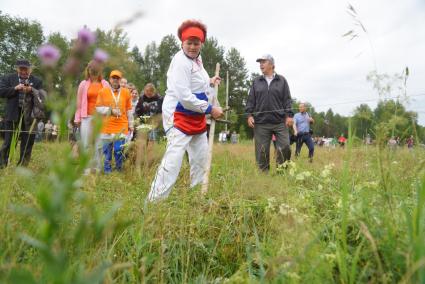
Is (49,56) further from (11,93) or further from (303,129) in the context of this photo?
(303,129)

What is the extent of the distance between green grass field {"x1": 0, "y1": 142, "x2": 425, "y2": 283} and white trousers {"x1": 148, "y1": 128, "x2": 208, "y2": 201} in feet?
1.49

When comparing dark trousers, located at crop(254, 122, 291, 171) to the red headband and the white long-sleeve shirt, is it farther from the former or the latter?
the red headband

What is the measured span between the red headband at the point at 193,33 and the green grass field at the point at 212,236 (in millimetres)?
1417

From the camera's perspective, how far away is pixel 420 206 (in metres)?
1.08

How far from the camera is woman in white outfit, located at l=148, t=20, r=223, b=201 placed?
310 centimetres

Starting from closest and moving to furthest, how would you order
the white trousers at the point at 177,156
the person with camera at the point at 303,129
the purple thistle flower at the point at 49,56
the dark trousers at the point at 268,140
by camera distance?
the purple thistle flower at the point at 49,56 → the white trousers at the point at 177,156 → the dark trousers at the point at 268,140 → the person with camera at the point at 303,129

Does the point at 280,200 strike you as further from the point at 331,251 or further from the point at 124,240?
the point at 124,240

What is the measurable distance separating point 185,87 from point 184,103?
142 mm

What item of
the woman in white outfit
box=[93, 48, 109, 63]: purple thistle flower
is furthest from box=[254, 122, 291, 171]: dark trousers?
box=[93, 48, 109, 63]: purple thistle flower

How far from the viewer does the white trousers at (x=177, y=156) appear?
119 inches

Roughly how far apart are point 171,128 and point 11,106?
3.09 meters

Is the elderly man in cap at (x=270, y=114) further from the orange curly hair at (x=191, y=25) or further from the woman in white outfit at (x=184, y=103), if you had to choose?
the orange curly hair at (x=191, y=25)

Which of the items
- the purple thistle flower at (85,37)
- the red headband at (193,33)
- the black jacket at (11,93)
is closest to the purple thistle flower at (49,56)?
the purple thistle flower at (85,37)

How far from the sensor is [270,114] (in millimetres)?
4887
